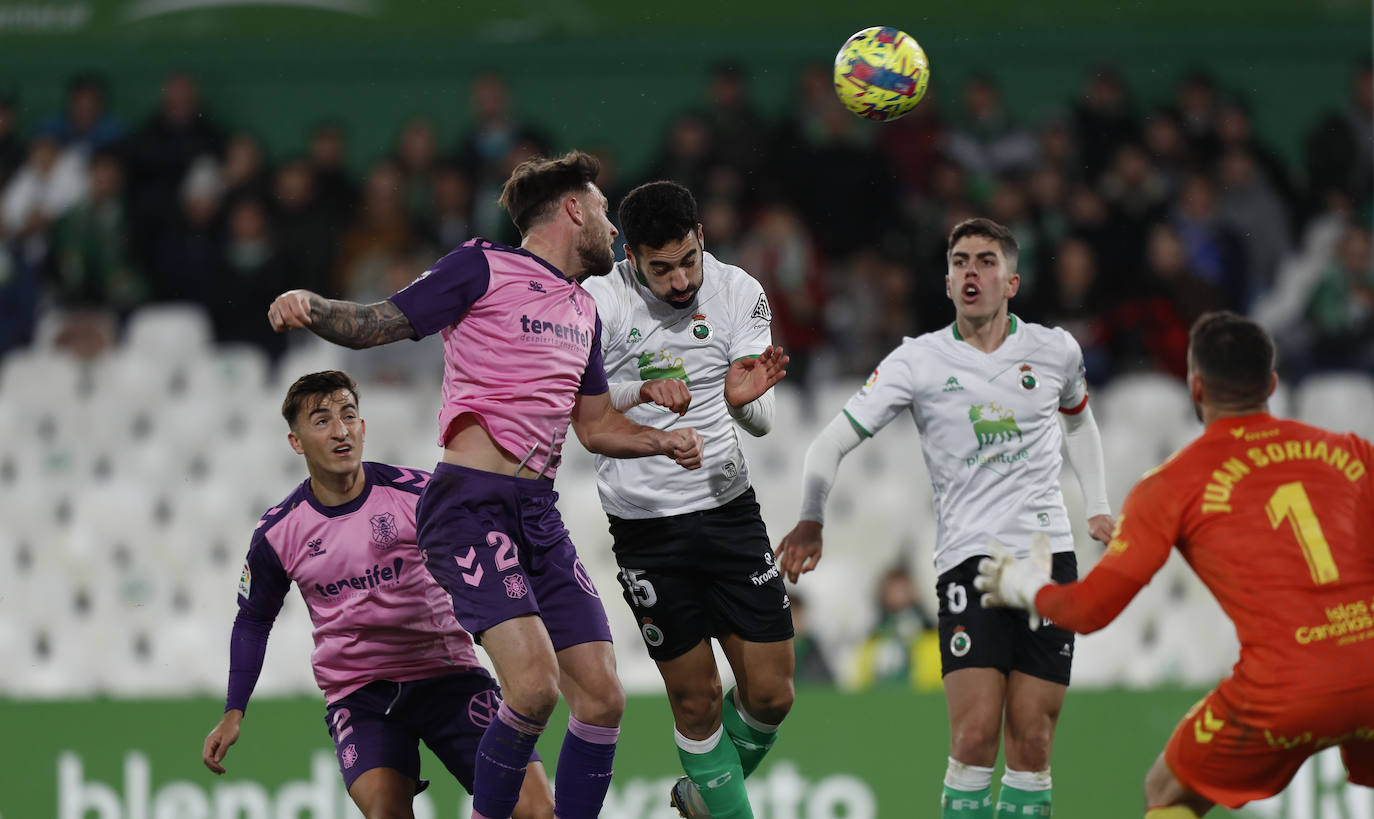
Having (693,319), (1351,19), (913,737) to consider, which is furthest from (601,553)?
(1351,19)

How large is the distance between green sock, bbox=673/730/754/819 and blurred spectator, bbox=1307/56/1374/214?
7.26 m

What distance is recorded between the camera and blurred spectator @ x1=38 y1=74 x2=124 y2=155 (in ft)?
38.1

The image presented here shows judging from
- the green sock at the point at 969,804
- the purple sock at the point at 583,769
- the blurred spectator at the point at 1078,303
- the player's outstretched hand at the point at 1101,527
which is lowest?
the green sock at the point at 969,804

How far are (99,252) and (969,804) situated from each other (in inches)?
319

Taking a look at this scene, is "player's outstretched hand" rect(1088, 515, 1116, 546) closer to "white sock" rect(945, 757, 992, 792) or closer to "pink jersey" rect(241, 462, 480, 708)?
"white sock" rect(945, 757, 992, 792)

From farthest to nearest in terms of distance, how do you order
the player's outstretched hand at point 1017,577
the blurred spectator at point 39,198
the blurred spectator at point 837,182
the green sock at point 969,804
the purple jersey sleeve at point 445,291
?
1. the blurred spectator at point 39,198
2. the blurred spectator at point 837,182
3. the green sock at point 969,804
4. the purple jersey sleeve at point 445,291
5. the player's outstretched hand at point 1017,577

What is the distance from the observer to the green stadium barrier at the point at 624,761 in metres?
7.80

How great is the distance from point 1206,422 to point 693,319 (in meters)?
2.00

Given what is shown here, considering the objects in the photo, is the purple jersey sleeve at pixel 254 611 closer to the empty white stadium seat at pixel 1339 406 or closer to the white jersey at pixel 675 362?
the white jersey at pixel 675 362

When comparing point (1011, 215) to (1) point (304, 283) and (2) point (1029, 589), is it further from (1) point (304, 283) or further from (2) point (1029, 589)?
(2) point (1029, 589)

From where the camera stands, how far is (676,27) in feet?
39.5

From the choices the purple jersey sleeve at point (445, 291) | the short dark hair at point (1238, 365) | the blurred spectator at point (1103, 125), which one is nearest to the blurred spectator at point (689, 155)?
the blurred spectator at point (1103, 125)

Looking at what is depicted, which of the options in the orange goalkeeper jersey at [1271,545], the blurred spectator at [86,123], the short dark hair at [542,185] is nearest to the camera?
the orange goalkeeper jersey at [1271,545]

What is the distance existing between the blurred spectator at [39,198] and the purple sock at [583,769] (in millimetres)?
7617
